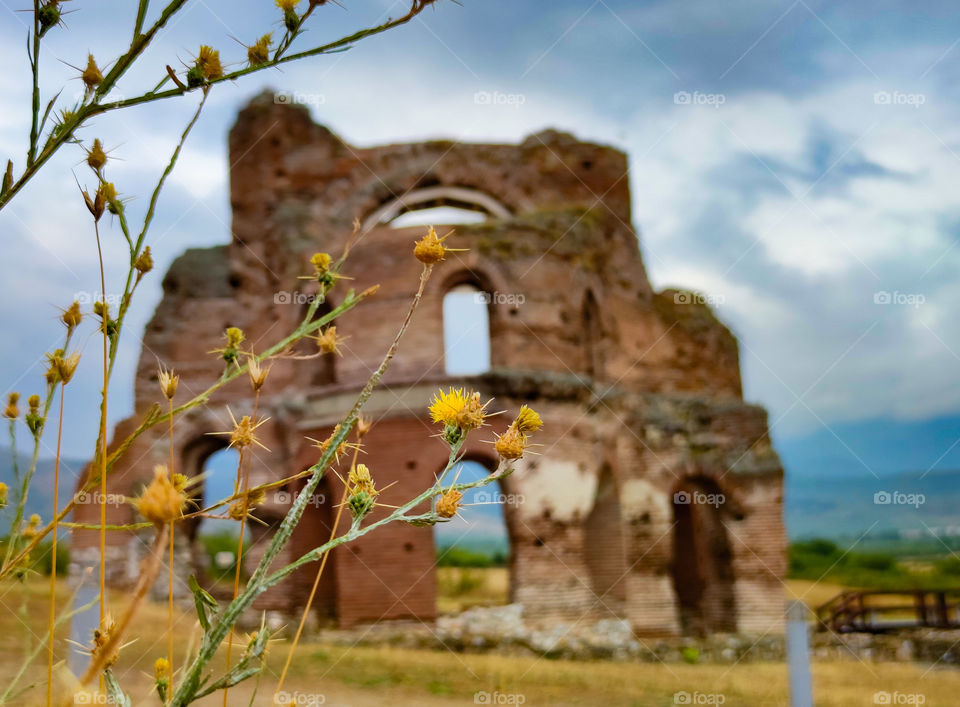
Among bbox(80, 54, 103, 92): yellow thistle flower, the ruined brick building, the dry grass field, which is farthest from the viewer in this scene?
the ruined brick building

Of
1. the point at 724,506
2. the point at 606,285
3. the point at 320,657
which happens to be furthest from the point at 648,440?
the point at 320,657

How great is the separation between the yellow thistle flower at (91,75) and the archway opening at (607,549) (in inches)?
570

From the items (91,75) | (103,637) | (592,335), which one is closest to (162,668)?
(103,637)

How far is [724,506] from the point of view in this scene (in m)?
17.5

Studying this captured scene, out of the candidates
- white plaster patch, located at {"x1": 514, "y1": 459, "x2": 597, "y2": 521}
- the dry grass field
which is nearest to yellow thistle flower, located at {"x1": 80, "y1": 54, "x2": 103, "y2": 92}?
the dry grass field

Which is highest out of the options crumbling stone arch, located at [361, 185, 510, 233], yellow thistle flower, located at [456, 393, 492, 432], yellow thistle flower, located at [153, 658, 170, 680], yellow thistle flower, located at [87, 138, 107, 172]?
crumbling stone arch, located at [361, 185, 510, 233]

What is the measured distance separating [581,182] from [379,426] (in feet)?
24.8

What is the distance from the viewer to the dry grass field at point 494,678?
10891mm

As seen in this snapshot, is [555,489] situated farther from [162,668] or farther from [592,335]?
[162,668]

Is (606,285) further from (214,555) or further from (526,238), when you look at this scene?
(214,555)

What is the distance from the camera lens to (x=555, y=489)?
590 inches

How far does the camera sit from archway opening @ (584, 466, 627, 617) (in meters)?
16.0

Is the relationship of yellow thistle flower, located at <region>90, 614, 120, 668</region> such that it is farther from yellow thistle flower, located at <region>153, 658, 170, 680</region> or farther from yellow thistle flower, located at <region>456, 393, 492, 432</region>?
yellow thistle flower, located at <region>456, 393, 492, 432</region>

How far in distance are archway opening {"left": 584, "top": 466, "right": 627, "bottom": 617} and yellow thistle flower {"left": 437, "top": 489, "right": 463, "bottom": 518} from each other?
1434 cm
